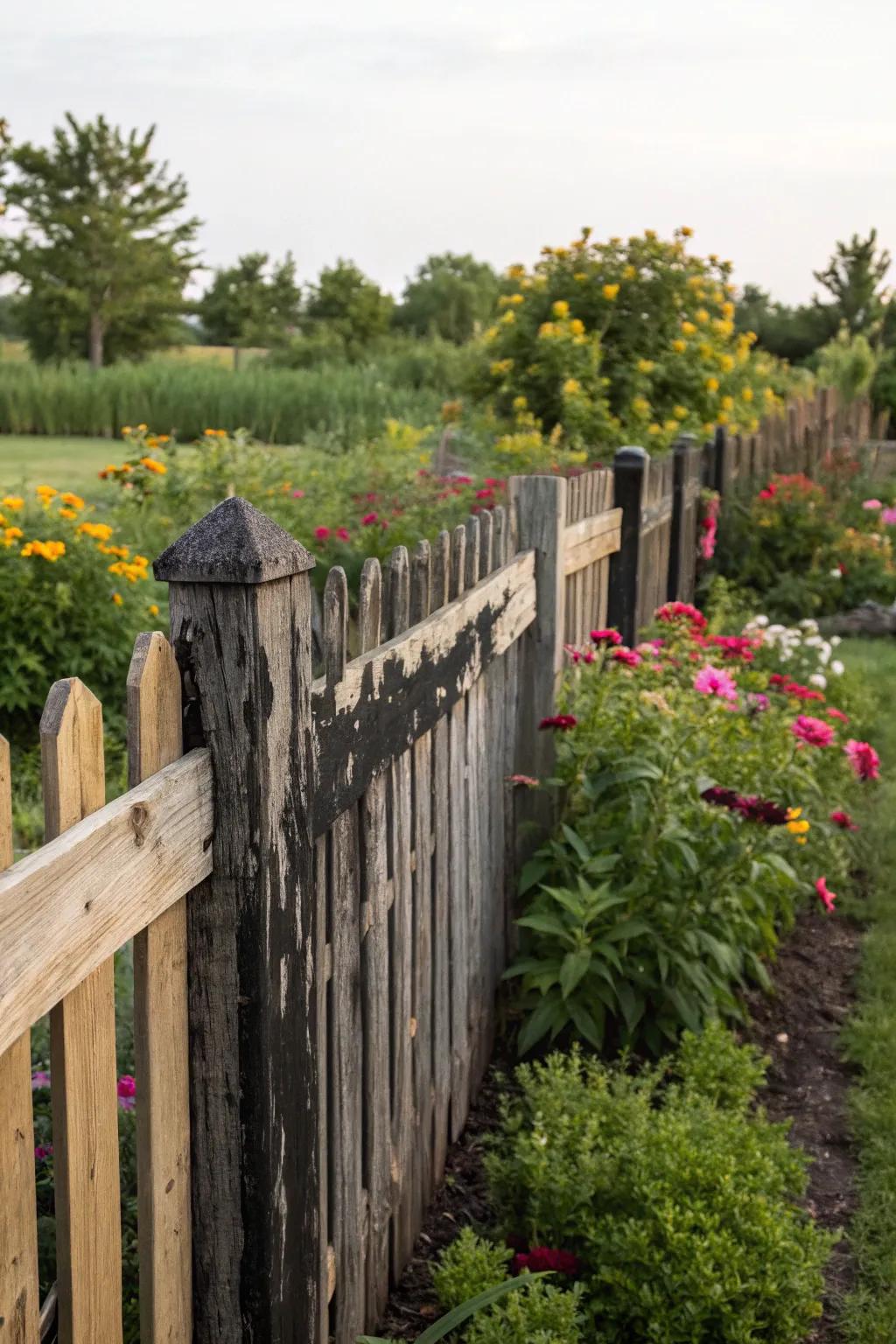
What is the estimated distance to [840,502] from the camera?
440 inches

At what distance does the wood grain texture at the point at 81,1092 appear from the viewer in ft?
4.15

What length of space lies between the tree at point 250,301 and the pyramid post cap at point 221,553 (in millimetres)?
46454

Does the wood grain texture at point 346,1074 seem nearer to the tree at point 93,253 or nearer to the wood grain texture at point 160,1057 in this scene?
the wood grain texture at point 160,1057

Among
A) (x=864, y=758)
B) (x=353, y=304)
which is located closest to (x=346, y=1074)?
(x=864, y=758)

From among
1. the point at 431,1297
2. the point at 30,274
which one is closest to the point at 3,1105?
the point at 431,1297

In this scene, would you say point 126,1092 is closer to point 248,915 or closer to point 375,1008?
point 375,1008

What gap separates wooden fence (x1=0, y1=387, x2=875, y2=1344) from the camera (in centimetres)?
129

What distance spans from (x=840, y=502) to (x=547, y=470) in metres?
4.41

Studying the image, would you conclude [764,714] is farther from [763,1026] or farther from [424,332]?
[424,332]

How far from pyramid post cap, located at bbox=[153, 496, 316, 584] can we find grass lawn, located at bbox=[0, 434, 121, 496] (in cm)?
1268

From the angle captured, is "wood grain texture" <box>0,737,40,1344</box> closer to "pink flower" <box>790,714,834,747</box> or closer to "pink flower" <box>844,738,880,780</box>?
"pink flower" <box>790,714,834,747</box>

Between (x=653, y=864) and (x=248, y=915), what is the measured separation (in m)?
2.22

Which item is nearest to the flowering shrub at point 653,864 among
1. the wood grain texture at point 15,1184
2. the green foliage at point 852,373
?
the wood grain texture at point 15,1184

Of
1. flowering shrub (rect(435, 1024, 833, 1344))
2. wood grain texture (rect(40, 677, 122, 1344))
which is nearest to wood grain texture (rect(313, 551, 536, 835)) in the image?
wood grain texture (rect(40, 677, 122, 1344))
